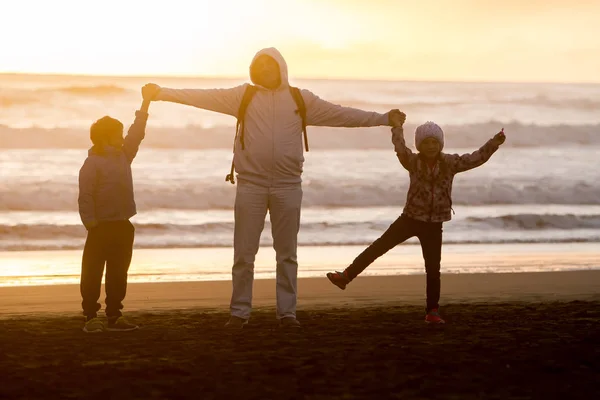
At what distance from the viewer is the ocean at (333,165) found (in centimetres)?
1842

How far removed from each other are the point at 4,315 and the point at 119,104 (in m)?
25.2

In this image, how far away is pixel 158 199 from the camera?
888 inches

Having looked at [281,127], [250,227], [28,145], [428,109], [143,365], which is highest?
[428,109]

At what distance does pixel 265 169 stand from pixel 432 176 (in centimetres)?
121

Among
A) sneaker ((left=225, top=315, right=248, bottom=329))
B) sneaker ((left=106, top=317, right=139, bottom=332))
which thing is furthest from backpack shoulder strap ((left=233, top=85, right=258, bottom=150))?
sneaker ((left=106, top=317, right=139, bottom=332))

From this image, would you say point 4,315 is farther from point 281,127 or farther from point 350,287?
point 350,287

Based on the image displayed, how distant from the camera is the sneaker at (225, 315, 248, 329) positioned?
6.93m

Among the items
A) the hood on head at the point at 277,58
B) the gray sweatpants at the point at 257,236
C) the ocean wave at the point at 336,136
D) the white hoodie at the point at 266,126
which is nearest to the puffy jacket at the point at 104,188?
the white hoodie at the point at 266,126

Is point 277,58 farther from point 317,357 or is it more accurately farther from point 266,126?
point 317,357

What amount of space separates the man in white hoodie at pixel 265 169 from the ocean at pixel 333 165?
28.6 ft

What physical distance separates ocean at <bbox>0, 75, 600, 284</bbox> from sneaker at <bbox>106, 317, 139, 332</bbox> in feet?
28.5

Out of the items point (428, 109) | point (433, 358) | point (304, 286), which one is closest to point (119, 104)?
point (428, 109)

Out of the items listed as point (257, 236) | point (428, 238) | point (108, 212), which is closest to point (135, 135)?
point (108, 212)

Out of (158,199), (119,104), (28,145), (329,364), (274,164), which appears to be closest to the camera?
(329,364)
